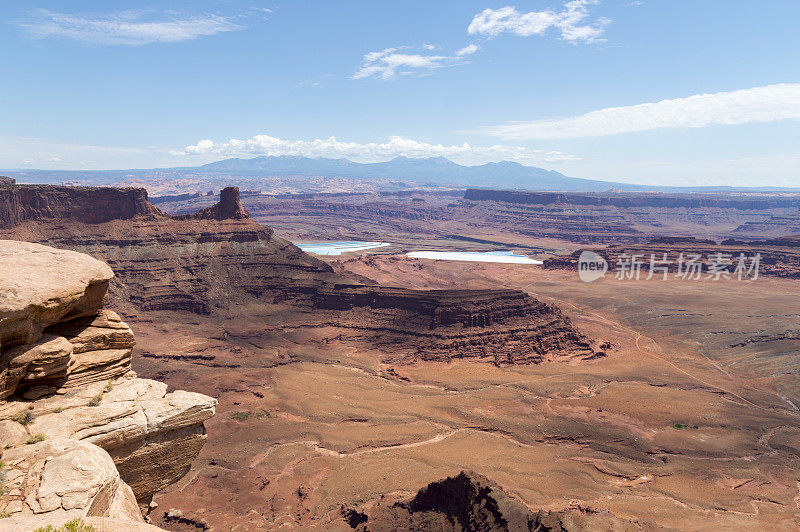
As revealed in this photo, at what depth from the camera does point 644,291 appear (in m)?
91.8

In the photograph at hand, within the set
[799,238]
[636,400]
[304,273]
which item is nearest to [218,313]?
[304,273]

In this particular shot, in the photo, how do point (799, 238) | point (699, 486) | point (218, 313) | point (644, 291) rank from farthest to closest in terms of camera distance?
1. point (799, 238)
2. point (644, 291)
3. point (218, 313)
4. point (699, 486)

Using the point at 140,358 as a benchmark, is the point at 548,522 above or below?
above

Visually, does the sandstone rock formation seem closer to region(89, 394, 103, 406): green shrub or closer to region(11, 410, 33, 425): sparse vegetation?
region(89, 394, 103, 406): green shrub

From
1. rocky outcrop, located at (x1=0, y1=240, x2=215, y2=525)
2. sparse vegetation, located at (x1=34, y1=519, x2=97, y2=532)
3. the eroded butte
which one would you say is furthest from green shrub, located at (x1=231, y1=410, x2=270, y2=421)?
sparse vegetation, located at (x1=34, y1=519, x2=97, y2=532)

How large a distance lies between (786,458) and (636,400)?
11628 millimetres

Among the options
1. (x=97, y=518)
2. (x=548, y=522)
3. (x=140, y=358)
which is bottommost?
(x=140, y=358)

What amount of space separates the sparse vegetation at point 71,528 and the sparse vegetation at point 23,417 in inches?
160

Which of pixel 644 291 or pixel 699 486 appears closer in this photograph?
pixel 699 486

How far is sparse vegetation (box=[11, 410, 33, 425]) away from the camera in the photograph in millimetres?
10641

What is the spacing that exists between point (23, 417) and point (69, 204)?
77.0 metres

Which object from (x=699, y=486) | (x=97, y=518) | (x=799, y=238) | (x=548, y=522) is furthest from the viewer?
(x=799, y=238)

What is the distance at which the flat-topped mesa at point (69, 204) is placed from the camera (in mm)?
69438

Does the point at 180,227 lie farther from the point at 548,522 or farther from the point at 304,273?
the point at 548,522
